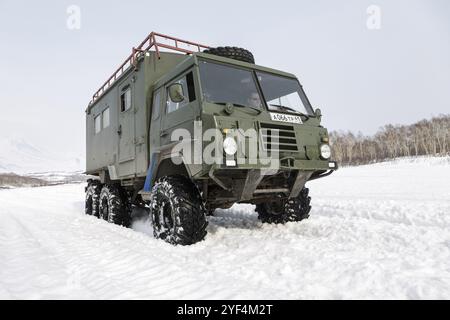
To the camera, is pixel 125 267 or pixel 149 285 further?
pixel 125 267

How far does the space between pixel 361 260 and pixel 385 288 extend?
0.80 metres

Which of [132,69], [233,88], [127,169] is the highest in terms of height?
[132,69]

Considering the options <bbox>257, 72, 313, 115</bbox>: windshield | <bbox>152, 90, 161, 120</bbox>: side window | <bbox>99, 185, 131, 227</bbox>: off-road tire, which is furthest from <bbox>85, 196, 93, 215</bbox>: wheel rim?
<bbox>257, 72, 313, 115</bbox>: windshield

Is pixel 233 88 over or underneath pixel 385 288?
over

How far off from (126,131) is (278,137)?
3497mm

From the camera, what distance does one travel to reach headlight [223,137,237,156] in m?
4.24

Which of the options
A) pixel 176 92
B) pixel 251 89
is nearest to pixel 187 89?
pixel 176 92

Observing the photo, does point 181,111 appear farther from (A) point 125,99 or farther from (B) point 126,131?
(A) point 125,99

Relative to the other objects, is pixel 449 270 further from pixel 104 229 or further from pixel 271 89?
pixel 104 229

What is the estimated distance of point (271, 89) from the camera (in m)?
5.47

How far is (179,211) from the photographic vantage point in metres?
4.62

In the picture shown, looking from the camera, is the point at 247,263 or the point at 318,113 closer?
the point at 247,263

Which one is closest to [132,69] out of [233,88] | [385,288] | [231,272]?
[233,88]
